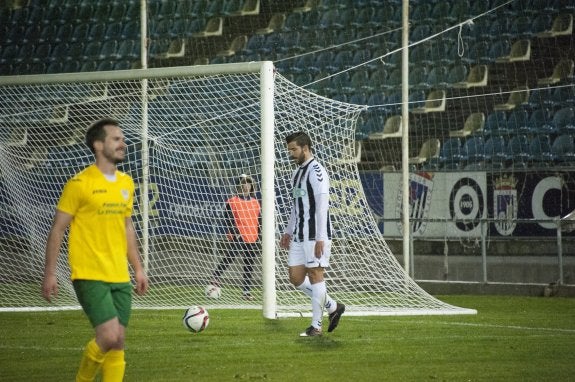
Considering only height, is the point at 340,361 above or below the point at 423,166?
below

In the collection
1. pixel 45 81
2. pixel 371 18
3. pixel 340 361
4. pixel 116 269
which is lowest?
pixel 340 361

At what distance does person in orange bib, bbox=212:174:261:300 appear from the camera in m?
14.1

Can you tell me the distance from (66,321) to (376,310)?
3.24 m

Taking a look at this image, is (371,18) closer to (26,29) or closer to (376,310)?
(26,29)

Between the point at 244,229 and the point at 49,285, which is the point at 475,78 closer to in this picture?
the point at 244,229

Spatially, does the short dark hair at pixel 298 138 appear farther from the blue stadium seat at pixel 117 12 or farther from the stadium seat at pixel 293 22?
the blue stadium seat at pixel 117 12

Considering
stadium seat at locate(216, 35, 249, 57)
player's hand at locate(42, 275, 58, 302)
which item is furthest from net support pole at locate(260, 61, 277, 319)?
stadium seat at locate(216, 35, 249, 57)

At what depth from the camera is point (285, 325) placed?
11.3m

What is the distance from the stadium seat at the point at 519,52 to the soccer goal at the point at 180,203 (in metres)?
6.03

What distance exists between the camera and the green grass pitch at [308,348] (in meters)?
7.82

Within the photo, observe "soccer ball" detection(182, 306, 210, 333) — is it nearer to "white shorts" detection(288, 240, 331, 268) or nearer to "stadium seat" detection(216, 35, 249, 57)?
"white shorts" detection(288, 240, 331, 268)

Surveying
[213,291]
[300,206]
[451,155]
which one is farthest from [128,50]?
[300,206]

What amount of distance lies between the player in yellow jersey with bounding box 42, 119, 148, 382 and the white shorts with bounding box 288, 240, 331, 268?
3734mm

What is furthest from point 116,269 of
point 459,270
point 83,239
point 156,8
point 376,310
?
point 156,8
